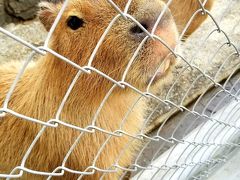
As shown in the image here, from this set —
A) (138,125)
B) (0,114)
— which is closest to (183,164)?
(138,125)

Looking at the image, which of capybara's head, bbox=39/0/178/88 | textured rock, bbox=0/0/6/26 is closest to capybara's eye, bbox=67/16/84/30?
capybara's head, bbox=39/0/178/88

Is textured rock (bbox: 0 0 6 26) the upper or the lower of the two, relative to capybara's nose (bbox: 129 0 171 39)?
lower

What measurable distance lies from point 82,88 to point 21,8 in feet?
7.62

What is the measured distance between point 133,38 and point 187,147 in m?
1.01

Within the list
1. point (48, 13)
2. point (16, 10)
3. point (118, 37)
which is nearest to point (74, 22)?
point (118, 37)

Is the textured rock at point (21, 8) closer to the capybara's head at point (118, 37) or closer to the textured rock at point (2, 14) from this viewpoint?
the textured rock at point (2, 14)

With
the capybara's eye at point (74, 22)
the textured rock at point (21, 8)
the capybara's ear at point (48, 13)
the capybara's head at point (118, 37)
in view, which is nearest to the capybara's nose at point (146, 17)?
the capybara's head at point (118, 37)

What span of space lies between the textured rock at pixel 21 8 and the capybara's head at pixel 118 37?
7.34 feet

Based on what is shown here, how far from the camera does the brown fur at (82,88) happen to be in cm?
162

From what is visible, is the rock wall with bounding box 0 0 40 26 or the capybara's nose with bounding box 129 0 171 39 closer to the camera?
the capybara's nose with bounding box 129 0 171 39

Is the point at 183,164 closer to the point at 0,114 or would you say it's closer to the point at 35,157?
the point at 35,157

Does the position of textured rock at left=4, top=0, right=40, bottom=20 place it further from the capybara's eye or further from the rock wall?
the capybara's eye

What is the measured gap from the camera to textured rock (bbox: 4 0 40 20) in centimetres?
391

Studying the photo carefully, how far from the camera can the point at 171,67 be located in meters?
1.83
